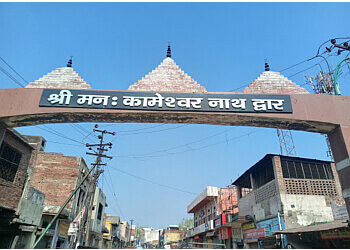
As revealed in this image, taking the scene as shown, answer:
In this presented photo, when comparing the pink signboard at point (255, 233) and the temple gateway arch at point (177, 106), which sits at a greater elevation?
the temple gateway arch at point (177, 106)

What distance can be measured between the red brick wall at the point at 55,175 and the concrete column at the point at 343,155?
21.6 meters

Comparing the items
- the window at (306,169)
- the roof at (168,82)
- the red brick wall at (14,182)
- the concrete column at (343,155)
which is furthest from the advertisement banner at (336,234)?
the red brick wall at (14,182)

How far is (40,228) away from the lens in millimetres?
17375

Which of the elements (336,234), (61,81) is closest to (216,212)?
(336,234)

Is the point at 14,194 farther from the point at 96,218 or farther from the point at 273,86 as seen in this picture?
the point at 96,218

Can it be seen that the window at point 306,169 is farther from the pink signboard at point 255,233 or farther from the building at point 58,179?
the building at point 58,179

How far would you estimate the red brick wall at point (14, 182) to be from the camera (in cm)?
1213

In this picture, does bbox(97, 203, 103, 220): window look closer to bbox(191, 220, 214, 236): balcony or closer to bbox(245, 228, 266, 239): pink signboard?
bbox(191, 220, 214, 236): balcony

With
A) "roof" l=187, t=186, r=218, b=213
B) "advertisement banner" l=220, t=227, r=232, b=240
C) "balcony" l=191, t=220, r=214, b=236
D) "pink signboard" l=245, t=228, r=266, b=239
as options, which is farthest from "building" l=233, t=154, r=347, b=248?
"roof" l=187, t=186, r=218, b=213

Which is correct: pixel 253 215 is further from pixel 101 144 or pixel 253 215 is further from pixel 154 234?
pixel 154 234

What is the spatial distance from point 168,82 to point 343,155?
18.2 ft

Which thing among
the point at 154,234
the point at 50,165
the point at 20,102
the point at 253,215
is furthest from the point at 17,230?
the point at 154,234

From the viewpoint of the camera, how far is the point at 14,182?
13.1m

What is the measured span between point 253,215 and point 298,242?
5.08 m
